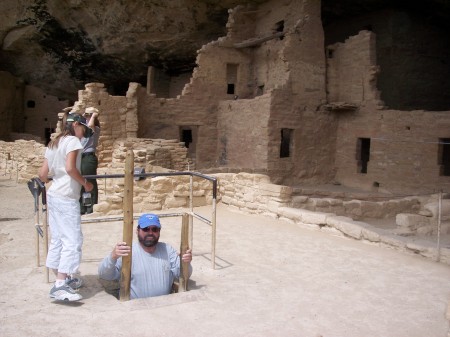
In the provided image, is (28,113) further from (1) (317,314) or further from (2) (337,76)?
(1) (317,314)

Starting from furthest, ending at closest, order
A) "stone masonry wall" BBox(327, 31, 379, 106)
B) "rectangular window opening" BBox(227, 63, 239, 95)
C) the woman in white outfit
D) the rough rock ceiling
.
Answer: "rectangular window opening" BBox(227, 63, 239, 95) < the rough rock ceiling < "stone masonry wall" BBox(327, 31, 379, 106) < the woman in white outfit

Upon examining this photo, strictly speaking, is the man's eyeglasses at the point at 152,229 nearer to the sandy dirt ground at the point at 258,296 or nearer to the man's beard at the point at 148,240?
the man's beard at the point at 148,240

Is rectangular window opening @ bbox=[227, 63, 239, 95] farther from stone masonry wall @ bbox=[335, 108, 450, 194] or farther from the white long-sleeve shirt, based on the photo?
the white long-sleeve shirt

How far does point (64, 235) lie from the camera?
4.25m

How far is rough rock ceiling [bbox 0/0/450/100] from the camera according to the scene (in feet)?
61.9

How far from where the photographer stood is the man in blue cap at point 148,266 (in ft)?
14.4

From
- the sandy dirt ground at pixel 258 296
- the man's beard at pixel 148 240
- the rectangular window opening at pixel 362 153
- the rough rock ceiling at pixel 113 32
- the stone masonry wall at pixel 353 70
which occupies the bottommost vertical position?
the sandy dirt ground at pixel 258 296

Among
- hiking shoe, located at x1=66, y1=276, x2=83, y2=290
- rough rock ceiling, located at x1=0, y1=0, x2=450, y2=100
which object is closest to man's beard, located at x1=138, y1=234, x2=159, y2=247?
hiking shoe, located at x1=66, y1=276, x2=83, y2=290

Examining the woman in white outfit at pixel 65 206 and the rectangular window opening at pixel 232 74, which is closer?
the woman in white outfit at pixel 65 206

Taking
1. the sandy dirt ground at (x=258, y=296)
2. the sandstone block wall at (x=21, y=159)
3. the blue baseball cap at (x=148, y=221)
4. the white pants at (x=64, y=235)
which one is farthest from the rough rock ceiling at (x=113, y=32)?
the white pants at (x=64, y=235)

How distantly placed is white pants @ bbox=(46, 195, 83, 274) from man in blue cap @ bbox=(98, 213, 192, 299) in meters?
0.29

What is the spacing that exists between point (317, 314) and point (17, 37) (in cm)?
2099

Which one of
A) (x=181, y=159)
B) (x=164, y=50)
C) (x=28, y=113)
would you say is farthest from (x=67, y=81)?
(x=181, y=159)

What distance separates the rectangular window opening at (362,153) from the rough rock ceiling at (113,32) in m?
5.08
